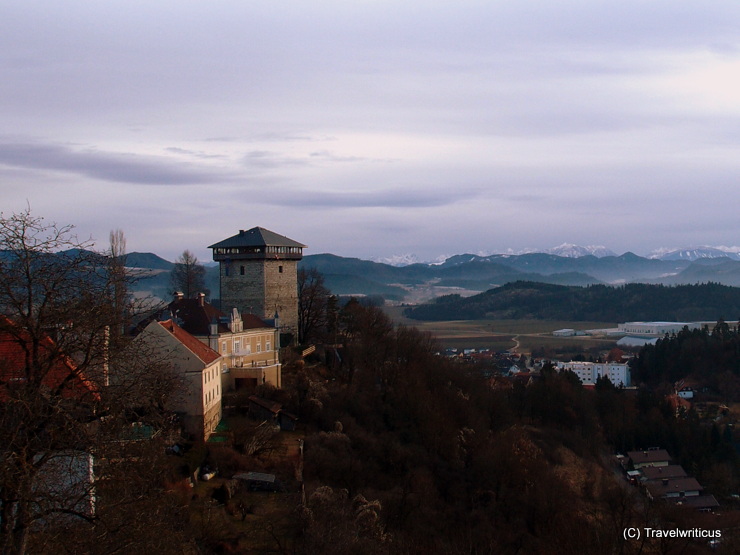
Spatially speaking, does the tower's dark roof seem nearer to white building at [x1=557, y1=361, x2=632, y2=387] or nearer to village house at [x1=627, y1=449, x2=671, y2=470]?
village house at [x1=627, y1=449, x2=671, y2=470]

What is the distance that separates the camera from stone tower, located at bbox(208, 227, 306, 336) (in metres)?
36.1

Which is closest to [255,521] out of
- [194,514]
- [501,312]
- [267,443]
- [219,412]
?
[194,514]

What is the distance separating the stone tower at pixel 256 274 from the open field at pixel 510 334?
66844 mm

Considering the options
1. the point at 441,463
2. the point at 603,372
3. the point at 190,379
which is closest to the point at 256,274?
the point at 441,463

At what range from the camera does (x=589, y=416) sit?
161ft

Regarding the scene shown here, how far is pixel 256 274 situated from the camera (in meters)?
36.2

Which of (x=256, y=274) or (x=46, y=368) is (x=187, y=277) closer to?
(x=256, y=274)

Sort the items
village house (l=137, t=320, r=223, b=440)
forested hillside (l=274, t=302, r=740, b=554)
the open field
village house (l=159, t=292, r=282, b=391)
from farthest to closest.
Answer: the open field, village house (l=159, t=292, r=282, b=391), village house (l=137, t=320, r=223, b=440), forested hillside (l=274, t=302, r=740, b=554)

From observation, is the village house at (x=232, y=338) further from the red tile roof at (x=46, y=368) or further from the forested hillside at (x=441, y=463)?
the red tile roof at (x=46, y=368)

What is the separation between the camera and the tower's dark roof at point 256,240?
36219 millimetres

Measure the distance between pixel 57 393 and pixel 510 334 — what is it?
142m

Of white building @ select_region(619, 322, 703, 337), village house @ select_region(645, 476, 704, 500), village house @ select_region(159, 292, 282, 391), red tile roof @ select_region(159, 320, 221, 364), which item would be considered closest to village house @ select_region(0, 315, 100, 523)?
red tile roof @ select_region(159, 320, 221, 364)

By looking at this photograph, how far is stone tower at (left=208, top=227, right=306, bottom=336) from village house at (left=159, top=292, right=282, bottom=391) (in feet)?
12.8

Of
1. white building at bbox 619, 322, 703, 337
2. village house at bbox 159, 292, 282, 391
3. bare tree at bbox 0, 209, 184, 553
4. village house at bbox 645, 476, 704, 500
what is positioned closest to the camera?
bare tree at bbox 0, 209, 184, 553
